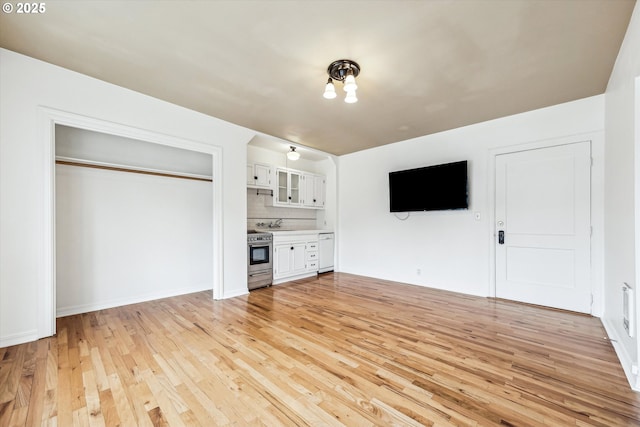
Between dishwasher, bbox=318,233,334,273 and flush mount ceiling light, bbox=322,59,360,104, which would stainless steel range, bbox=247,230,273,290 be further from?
flush mount ceiling light, bbox=322,59,360,104

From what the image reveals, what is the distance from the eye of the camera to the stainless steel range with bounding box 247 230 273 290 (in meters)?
4.36

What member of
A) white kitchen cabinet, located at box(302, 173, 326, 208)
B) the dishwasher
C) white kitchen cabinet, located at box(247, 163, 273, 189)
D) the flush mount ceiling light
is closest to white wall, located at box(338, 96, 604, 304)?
the dishwasher

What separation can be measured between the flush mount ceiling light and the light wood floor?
7.83ft

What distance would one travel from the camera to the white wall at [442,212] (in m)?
3.36

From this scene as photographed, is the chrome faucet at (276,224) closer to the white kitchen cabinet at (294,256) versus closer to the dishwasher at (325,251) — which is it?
the white kitchen cabinet at (294,256)

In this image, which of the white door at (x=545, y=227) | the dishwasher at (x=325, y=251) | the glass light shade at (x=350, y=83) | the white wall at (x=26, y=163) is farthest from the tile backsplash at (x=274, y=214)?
the white door at (x=545, y=227)

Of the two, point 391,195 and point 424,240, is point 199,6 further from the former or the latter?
point 424,240

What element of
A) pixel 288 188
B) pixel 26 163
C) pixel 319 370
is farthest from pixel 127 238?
pixel 319 370

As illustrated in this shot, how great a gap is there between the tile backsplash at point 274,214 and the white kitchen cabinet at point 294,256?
754 millimetres

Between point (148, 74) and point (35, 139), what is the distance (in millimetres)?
1223

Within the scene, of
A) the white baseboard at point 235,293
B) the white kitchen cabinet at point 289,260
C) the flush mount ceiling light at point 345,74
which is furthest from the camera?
the white kitchen cabinet at point 289,260

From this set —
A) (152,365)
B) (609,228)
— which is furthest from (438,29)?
(152,365)

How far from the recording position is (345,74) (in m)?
2.57

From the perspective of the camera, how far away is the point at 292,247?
5066 millimetres
